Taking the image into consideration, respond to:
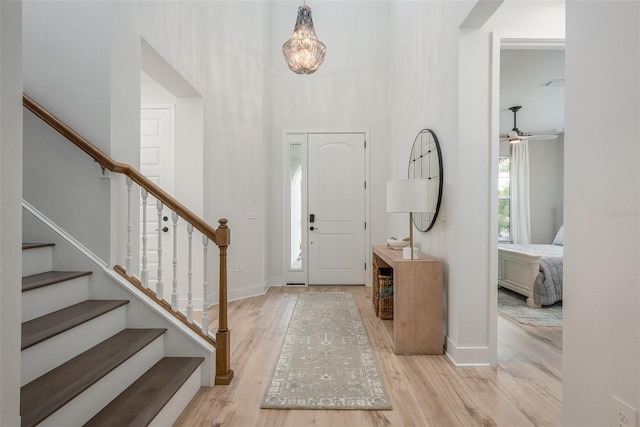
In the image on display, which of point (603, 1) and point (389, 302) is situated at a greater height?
point (603, 1)

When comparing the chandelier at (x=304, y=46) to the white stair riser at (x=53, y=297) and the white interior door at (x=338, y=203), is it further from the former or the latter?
the white stair riser at (x=53, y=297)

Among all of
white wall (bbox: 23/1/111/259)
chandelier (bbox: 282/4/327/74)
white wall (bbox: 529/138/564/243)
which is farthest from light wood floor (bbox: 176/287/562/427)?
white wall (bbox: 529/138/564/243)

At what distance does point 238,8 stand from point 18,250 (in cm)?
442

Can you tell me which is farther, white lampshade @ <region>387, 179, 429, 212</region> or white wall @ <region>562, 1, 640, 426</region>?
white lampshade @ <region>387, 179, 429, 212</region>

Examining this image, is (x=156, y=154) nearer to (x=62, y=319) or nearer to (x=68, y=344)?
(x=62, y=319)

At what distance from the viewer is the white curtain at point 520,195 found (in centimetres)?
699

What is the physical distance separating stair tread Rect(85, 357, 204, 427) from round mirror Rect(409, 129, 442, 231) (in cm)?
207

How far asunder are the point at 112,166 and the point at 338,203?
3.42 m

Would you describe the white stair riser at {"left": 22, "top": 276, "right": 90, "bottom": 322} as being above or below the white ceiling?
below

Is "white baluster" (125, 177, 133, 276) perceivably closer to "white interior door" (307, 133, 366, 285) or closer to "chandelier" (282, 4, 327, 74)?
"chandelier" (282, 4, 327, 74)

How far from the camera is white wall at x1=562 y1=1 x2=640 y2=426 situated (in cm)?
112

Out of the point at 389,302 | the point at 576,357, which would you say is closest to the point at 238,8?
the point at 389,302

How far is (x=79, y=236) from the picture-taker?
2.28 m

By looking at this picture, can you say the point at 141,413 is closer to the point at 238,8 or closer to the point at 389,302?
the point at 389,302
